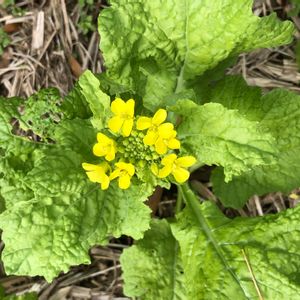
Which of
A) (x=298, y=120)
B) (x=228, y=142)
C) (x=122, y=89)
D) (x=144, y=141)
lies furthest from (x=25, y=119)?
(x=298, y=120)

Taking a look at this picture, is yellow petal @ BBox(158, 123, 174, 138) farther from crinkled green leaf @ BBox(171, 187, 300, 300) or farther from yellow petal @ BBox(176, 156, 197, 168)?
crinkled green leaf @ BBox(171, 187, 300, 300)

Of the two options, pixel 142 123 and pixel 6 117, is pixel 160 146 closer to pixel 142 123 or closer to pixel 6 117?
pixel 142 123

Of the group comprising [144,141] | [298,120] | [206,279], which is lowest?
[206,279]

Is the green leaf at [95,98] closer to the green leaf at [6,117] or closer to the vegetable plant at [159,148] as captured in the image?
the vegetable plant at [159,148]

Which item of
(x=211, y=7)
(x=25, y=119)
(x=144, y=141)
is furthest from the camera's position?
(x=25, y=119)

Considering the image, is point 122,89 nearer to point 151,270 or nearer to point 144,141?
point 144,141

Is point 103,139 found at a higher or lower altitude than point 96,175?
higher

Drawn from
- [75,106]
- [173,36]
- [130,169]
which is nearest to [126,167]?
[130,169]

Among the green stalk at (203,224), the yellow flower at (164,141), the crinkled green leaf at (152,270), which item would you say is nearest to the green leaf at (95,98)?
the yellow flower at (164,141)
